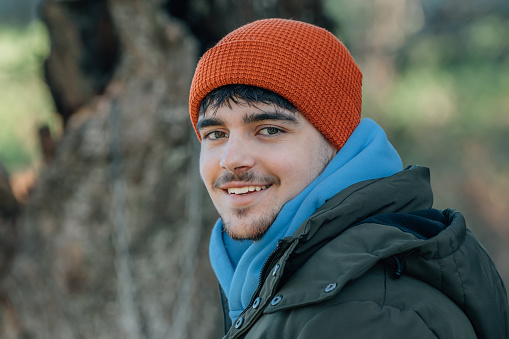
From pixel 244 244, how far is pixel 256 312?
1.76ft

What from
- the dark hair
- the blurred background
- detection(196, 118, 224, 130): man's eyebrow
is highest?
the dark hair

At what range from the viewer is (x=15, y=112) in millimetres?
5090

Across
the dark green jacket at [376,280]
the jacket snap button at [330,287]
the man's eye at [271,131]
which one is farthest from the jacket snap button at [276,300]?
the man's eye at [271,131]

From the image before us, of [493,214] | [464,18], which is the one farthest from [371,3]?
[493,214]

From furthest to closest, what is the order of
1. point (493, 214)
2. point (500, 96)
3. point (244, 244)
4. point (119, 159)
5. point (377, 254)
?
point (493, 214) → point (500, 96) → point (119, 159) → point (244, 244) → point (377, 254)

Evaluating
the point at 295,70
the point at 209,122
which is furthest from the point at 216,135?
the point at 295,70

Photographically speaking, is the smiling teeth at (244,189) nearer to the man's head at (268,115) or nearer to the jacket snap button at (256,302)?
the man's head at (268,115)

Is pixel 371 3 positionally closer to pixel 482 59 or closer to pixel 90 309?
pixel 482 59

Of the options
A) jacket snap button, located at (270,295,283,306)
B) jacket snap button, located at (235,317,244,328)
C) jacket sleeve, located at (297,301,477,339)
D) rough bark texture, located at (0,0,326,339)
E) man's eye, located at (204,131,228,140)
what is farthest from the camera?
rough bark texture, located at (0,0,326,339)

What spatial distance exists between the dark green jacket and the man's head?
0.75ft

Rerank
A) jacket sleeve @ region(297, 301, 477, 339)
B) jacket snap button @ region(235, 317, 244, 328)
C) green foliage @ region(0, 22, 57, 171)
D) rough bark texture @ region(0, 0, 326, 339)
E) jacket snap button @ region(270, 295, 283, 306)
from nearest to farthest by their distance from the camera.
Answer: jacket sleeve @ region(297, 301, 477, 339) → jacket snap button @ region(270, 295, 283, 306) → jacket snap button @ region(235, 317, 244, 328) → rough bark texture @ region(0, 0, 326, 339) → green foliage @ region(0, 22, 57, 171)

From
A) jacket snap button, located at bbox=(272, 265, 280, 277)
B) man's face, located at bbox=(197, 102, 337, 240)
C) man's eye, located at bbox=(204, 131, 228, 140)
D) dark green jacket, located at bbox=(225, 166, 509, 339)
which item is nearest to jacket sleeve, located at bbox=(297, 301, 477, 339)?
dark green jacket, located at bbox=(225, 166, 509, 339)

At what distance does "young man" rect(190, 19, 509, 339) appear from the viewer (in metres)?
1.06

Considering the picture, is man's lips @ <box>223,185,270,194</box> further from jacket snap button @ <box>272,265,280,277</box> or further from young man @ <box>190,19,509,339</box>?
jacket snap button @ <box>272,265,280,277</box>
